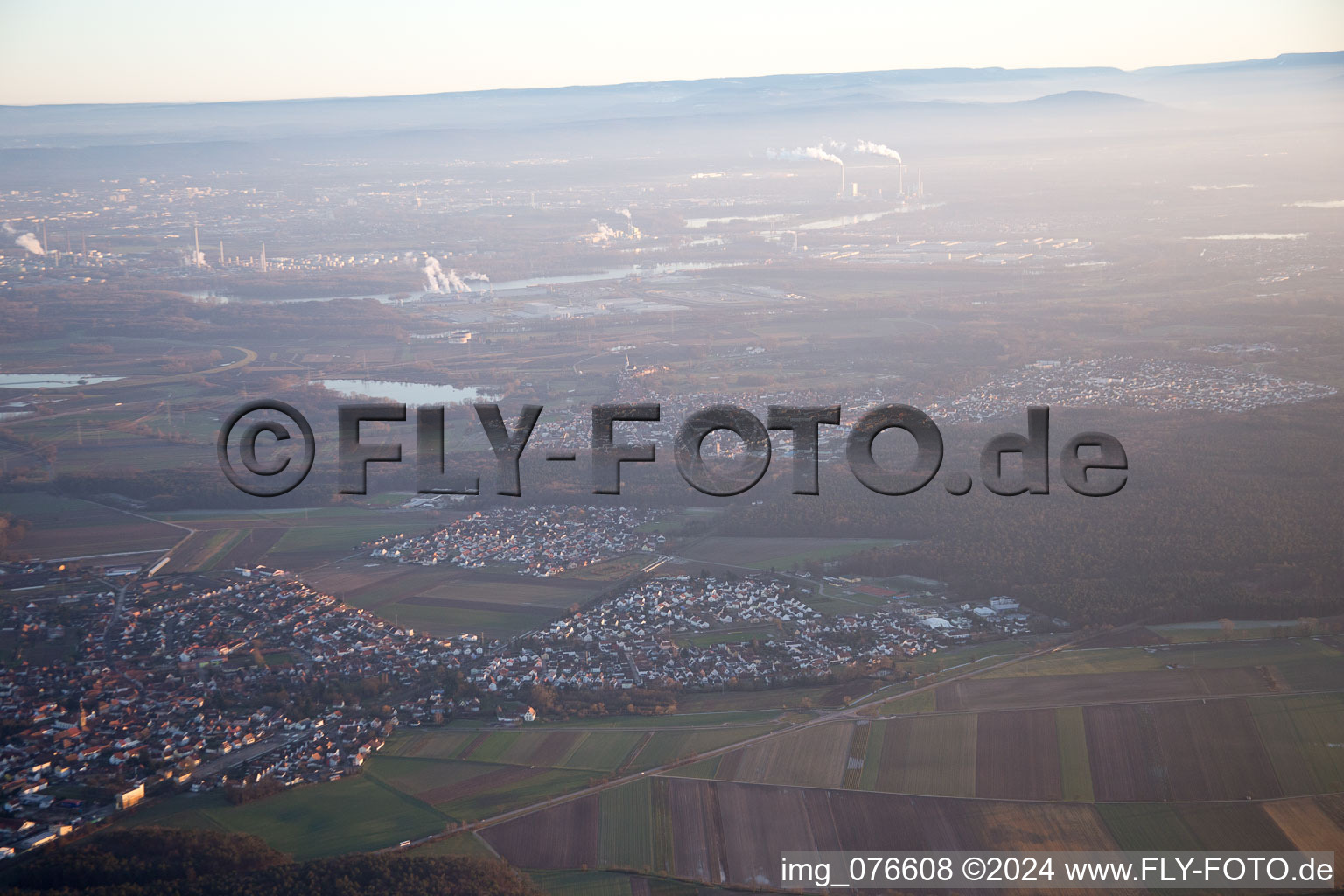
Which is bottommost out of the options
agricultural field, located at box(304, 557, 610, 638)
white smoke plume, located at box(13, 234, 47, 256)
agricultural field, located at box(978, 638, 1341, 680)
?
agricultural field, located at box(978, 638, 1341, 680)

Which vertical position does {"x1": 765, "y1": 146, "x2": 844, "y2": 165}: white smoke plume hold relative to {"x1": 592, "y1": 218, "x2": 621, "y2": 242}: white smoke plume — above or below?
above

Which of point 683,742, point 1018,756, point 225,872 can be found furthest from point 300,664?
point 1018,756

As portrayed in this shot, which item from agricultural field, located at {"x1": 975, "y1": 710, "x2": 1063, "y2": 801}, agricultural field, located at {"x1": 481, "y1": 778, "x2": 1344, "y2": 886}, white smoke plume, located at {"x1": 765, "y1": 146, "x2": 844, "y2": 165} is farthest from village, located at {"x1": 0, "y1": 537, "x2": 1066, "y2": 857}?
white smoke plume, located at {"x1": 765, "y1": 146, "x2": 844, "y2": 165}

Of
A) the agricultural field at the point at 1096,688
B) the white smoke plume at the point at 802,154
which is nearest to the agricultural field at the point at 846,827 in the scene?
the agricultural field at the point at 1096,688

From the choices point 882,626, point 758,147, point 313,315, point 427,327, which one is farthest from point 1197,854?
point 758,147

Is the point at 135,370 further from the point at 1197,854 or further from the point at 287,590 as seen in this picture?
the point at 1197,854

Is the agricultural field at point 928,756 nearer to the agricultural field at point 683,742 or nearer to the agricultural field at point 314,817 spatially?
the agricultural field at point 683,742

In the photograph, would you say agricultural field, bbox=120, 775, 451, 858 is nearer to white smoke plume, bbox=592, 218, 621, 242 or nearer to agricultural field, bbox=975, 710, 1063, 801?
agricultural field, bbox=975, 710, 1063, 801
